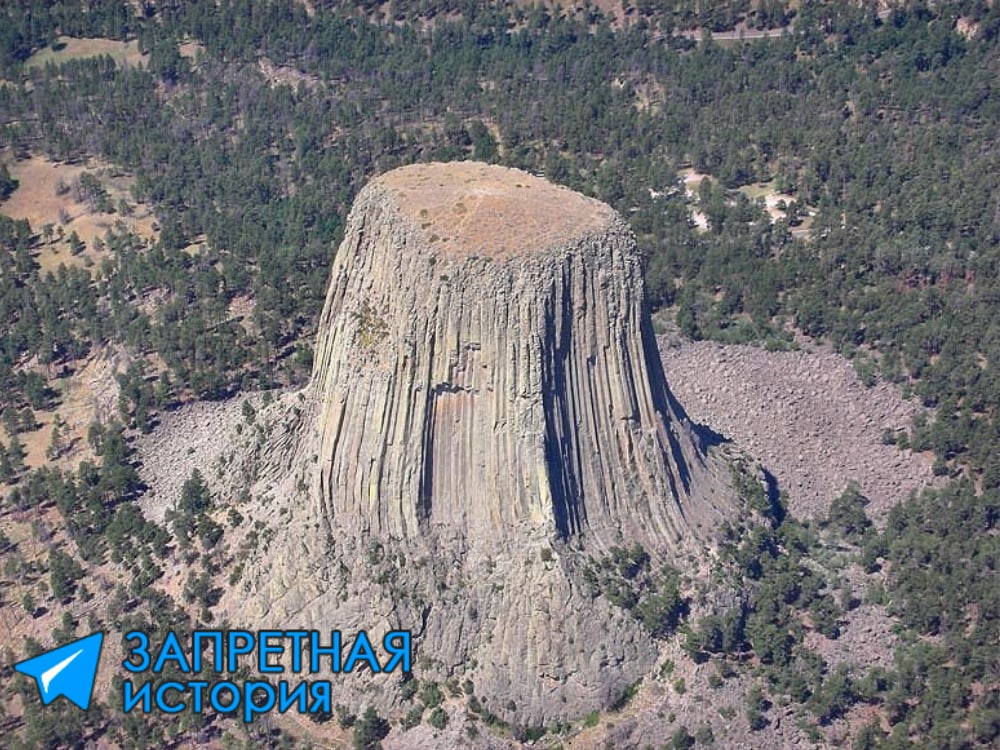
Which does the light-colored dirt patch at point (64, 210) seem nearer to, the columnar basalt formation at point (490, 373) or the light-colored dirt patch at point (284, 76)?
the light-colored dirt patch at point (284, 76)

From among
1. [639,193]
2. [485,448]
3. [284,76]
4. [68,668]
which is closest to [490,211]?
[485,448]

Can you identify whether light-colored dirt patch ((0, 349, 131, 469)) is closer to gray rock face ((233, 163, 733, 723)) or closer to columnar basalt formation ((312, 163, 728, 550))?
gray rock face ((233, 163, 733, 723))

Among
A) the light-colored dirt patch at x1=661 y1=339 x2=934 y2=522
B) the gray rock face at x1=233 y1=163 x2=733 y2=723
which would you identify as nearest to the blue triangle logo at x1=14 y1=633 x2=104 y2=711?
the gray rock face at x1=233 y1=163 x2=733 y2=723

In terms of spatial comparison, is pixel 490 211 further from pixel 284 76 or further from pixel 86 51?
pixel 86 51

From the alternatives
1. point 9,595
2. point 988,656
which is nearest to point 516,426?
point 988,656

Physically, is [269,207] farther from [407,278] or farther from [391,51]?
[407,278]

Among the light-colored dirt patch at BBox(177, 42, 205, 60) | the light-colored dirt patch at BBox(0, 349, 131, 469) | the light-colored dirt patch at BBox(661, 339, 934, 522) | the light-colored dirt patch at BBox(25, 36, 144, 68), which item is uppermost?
the light-colored dirt patch at BBox(661, 339, 934, 522)
